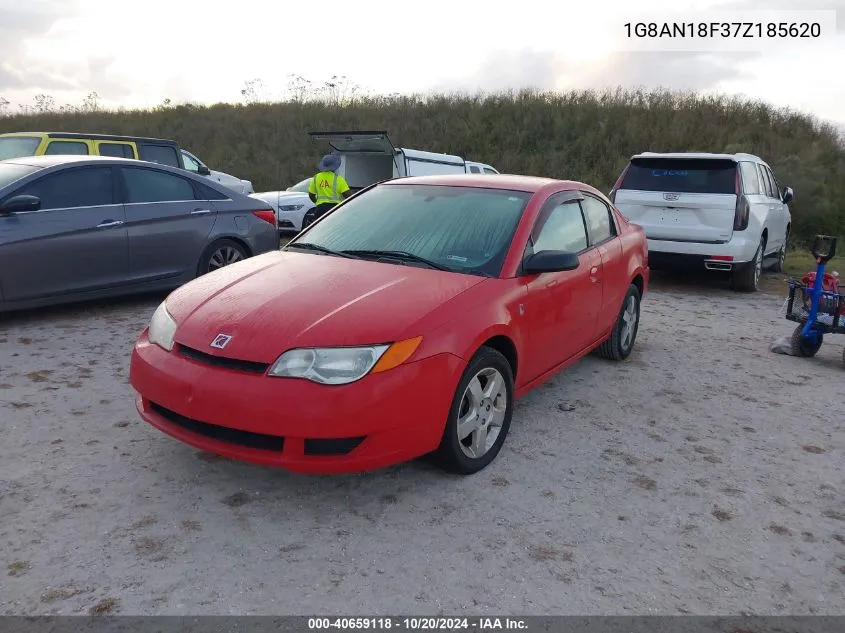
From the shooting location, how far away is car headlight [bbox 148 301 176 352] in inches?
133

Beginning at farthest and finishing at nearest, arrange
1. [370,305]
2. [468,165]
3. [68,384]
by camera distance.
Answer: [468,165] < [68,384] < [370,305]

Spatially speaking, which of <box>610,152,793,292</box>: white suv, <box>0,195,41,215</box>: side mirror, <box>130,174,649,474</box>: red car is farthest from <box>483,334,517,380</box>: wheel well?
<box>610,152,793,292</box>: white suv

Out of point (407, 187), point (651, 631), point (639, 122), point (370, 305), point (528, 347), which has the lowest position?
point (651, 631)

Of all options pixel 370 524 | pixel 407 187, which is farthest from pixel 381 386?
pixel 407 187

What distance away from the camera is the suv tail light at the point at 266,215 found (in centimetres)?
777

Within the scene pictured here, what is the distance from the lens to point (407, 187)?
4.71 metres

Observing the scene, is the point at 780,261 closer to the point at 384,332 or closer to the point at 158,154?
the point at 158,154

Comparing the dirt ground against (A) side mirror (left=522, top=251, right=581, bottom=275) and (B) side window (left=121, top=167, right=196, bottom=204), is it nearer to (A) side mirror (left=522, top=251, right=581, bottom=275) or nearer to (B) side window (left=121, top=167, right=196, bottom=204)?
(A) side mirror (left=522, top=251, right=581, bottom=275)

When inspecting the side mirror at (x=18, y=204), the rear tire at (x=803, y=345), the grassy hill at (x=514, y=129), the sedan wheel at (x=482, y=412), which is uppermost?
the grassy hill at (x=514, y=129)

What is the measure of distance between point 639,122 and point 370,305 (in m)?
22.2

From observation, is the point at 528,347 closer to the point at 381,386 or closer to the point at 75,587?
the point at 381,386

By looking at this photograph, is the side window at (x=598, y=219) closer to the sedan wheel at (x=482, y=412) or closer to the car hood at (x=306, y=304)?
the car hood at (x=306, y=304)

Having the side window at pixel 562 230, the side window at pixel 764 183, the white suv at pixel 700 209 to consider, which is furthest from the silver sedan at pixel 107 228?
the side window at pixel 764 183

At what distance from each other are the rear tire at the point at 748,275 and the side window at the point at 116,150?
328 inches
